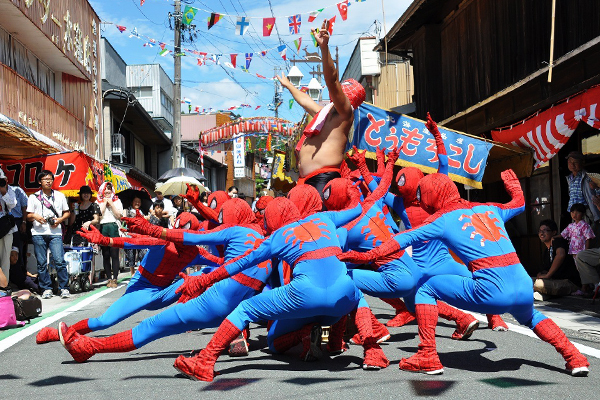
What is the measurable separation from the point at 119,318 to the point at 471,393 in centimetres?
285

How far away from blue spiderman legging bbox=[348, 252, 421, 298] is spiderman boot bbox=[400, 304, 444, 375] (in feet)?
2.16

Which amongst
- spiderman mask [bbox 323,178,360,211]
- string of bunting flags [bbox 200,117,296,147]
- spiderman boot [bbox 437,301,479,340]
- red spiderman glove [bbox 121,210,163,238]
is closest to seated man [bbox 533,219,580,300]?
spiderman boot [bbox 437,301,479,340]

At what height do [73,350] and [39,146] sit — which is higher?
[39,146]

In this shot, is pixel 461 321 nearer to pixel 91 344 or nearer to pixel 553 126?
pixel 91 344

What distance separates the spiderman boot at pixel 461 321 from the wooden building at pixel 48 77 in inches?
278

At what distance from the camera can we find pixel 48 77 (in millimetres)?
18703

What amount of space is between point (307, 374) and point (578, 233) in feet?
19.1

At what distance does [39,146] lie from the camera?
492 inches

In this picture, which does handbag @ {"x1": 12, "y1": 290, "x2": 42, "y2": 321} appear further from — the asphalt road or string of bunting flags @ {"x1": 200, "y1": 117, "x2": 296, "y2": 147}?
string of bunting flags @ {"x1": 200, "y1": 117, "x2": 296, "y2": 147}

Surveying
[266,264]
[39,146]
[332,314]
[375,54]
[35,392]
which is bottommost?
[35,392]

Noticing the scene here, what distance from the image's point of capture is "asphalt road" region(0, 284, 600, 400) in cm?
404

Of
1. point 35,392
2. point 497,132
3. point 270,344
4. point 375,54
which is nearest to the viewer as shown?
point 35,392

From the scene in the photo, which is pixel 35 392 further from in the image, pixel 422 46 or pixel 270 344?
pixel 422 46

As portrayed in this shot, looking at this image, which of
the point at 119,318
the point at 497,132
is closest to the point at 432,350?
the point at 119,318
